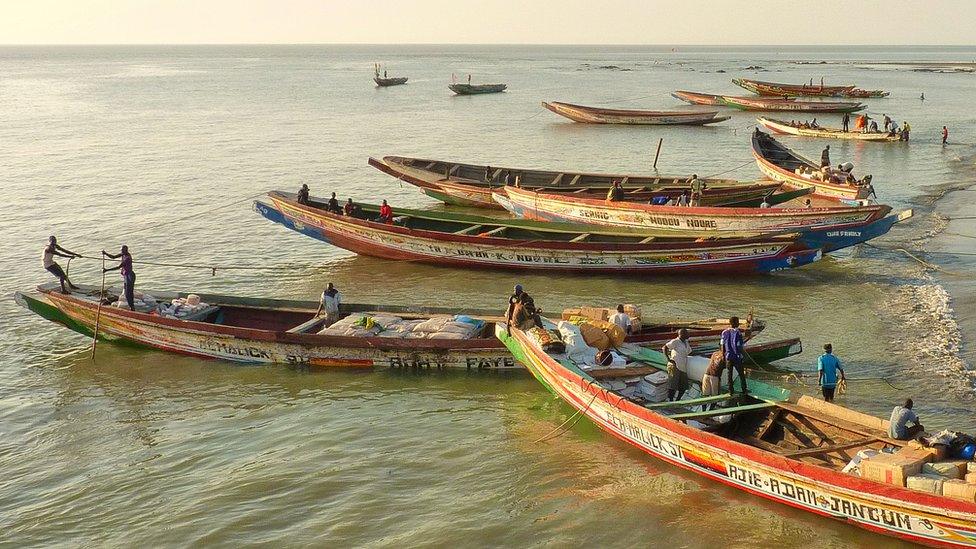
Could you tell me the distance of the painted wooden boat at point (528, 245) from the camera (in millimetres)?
20359

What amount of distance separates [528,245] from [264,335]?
7960 millimetres

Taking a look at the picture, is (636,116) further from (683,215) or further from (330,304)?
(330,304)

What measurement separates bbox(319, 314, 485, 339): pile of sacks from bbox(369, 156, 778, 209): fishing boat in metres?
12.5

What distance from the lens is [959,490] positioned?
870cm

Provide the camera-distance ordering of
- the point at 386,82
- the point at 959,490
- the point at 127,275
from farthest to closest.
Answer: the point at 386,82
the point at 127,275
the point at 959,490

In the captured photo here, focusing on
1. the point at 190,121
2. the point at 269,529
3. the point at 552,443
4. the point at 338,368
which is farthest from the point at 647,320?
the point at 190,121

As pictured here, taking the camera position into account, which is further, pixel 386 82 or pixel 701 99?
pixel 386 82

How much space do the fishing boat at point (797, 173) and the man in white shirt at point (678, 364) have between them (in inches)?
586

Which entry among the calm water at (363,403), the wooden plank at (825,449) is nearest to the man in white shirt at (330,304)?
the calm water at (363,403)

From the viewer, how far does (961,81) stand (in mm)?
100438

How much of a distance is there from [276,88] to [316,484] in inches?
3843

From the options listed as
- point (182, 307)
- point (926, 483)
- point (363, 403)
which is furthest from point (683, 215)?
point (926, 483)

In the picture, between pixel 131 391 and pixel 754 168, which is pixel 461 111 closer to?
pixel 754 168

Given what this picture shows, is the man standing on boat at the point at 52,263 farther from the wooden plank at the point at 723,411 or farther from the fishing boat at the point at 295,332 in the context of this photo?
the wooden plank at the point at 723,411
